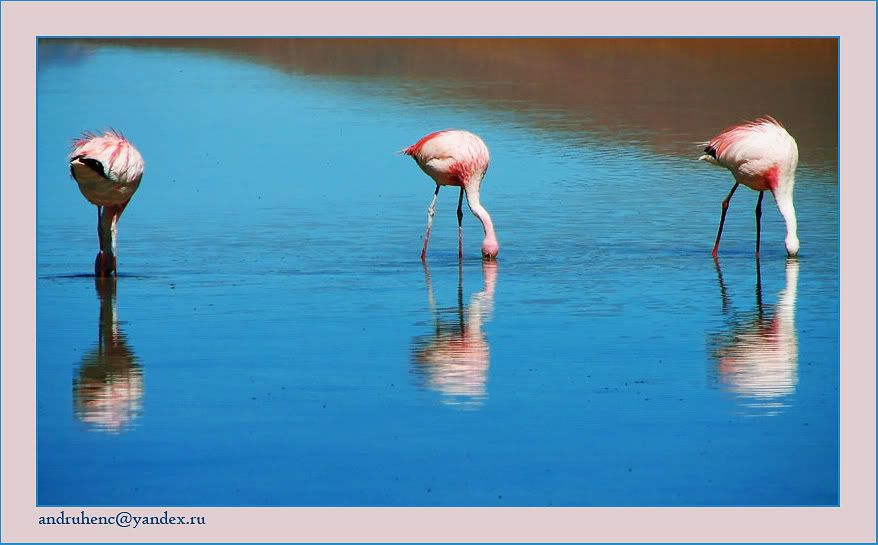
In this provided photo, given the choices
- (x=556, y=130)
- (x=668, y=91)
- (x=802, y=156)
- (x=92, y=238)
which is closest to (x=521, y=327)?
(x=92, y=238)

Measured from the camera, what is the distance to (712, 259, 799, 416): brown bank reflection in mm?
8250

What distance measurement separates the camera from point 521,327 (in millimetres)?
10023

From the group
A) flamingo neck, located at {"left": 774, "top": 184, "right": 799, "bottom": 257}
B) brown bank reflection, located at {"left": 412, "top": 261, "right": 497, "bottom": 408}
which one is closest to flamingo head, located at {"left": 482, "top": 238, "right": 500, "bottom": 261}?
brown bank reflection, located at {"left": 412, "top": 261, "right": 497, "bottom": 408}

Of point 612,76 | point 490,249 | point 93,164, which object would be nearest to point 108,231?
point 93,164

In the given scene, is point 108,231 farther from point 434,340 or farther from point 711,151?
point 711,151

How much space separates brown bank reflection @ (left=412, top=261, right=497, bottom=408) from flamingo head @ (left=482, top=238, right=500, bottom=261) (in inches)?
48.8

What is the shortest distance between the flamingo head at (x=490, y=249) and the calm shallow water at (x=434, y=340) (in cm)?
19

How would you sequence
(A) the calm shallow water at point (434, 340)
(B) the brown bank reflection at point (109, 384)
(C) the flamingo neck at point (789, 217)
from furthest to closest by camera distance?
(C) the flamingo neck at point (789, 217), (B) the brown bank reflection at point (109, 384), (A) the calm shallow water at point (434, 340)

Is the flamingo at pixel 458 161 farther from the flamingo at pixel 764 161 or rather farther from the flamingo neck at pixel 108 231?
the flamingo neck at pixel 108 231

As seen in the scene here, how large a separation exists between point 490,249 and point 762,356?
4013mm

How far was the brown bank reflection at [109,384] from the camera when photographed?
309 inches

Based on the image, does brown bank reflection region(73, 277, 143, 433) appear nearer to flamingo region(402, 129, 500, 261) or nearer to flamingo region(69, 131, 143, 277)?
flamingo region(69, 131, 143, 277)

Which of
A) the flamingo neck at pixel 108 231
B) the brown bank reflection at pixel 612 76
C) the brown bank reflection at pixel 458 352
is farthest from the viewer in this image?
the brown bank reflection at pixel 612 76

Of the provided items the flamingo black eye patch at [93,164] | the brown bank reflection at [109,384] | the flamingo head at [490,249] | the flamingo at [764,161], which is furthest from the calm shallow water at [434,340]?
the flamingo black eye patch at [93,164]
